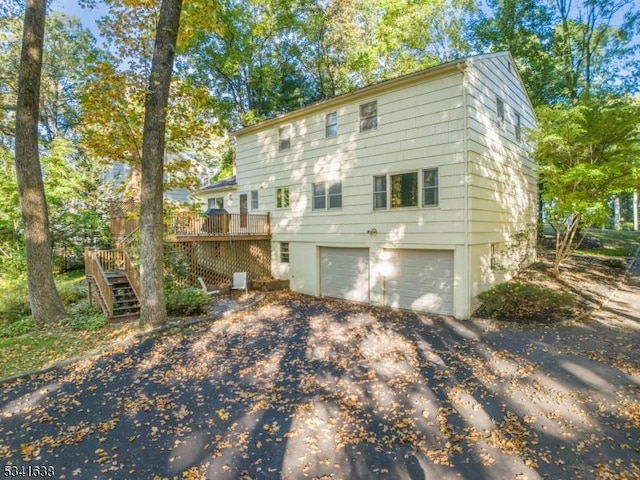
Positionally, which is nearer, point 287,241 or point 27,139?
point 27,139

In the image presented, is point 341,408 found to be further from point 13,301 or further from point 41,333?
point 13,301

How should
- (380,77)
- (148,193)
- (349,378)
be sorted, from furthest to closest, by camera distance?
1. (380,77)
2. (148,193)
3. (349,378)

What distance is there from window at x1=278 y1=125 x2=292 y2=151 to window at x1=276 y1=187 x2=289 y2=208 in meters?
1.71

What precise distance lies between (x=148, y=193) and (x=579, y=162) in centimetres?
1313

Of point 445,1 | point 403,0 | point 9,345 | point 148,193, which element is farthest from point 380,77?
point 9,345

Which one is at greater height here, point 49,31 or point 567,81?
point 49,31

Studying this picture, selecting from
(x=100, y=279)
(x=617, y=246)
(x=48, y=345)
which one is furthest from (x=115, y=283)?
(x=617, y=246)

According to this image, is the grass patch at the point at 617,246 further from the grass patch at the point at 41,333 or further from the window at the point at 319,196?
the grass patch at the point at 41,333

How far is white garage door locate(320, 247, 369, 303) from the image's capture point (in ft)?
37.9

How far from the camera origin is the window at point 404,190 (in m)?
10.1

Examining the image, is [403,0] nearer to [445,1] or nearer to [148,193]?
[445,1]

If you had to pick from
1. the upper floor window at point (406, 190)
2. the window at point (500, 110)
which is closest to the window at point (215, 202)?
the upper floor window at point (406, 190)

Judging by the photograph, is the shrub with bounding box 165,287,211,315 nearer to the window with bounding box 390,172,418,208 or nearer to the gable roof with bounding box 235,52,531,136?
the window with bounding box 390,172,418,208

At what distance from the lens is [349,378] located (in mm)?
6000
